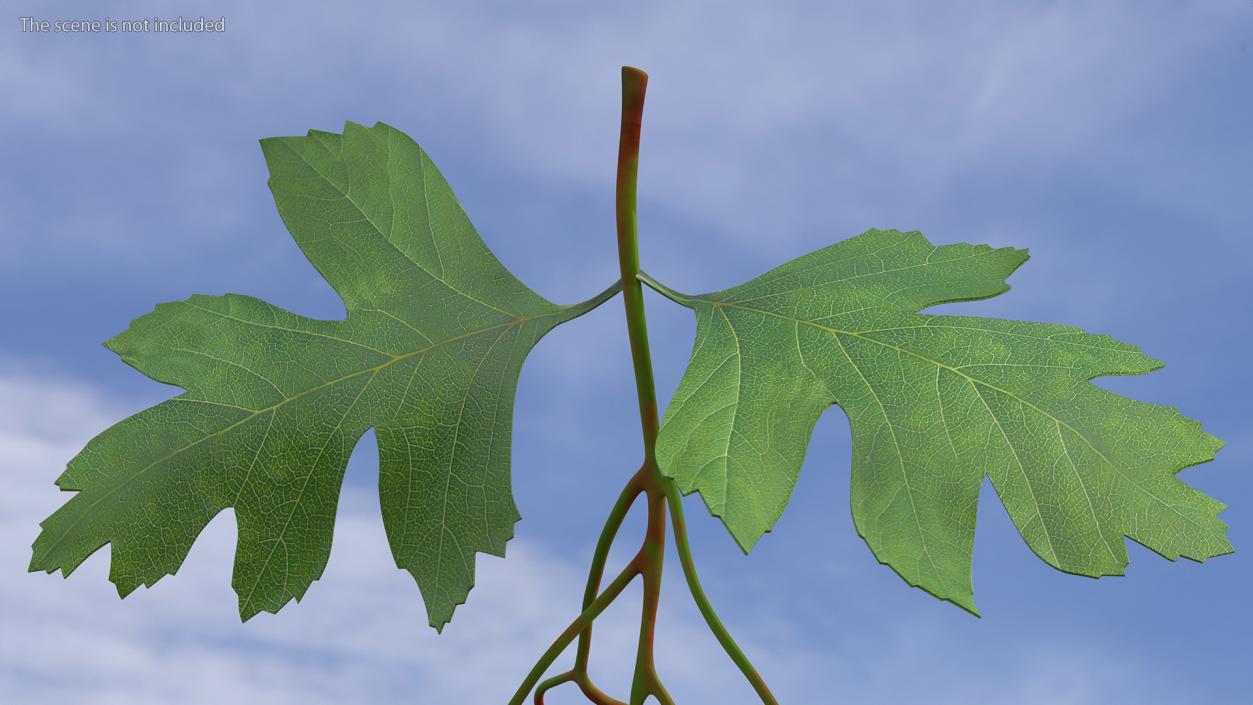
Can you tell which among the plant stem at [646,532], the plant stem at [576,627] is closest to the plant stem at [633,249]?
the plant stem at [646,532]

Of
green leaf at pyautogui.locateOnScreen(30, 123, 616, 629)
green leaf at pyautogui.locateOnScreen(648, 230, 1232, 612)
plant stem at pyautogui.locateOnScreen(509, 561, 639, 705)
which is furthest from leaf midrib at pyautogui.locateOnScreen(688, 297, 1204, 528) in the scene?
plant stem at pyautogui.locateOnScreen(509, 561, 639, 705)

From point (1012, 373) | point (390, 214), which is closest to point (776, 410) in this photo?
point (1012, 373)

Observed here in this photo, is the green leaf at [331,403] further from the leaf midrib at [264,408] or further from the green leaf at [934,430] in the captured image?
the green leaf at [934,430]

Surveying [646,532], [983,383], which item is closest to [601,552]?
[646,532]

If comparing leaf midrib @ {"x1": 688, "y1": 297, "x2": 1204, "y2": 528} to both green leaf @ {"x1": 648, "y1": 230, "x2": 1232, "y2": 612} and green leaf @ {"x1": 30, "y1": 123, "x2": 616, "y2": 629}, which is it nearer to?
green leaf @ {"x1": 648, "y1": 230, "x2": 1232, "y2": 612}

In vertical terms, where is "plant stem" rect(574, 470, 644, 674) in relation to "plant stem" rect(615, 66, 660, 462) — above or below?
below

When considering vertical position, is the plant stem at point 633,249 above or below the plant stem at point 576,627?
above
